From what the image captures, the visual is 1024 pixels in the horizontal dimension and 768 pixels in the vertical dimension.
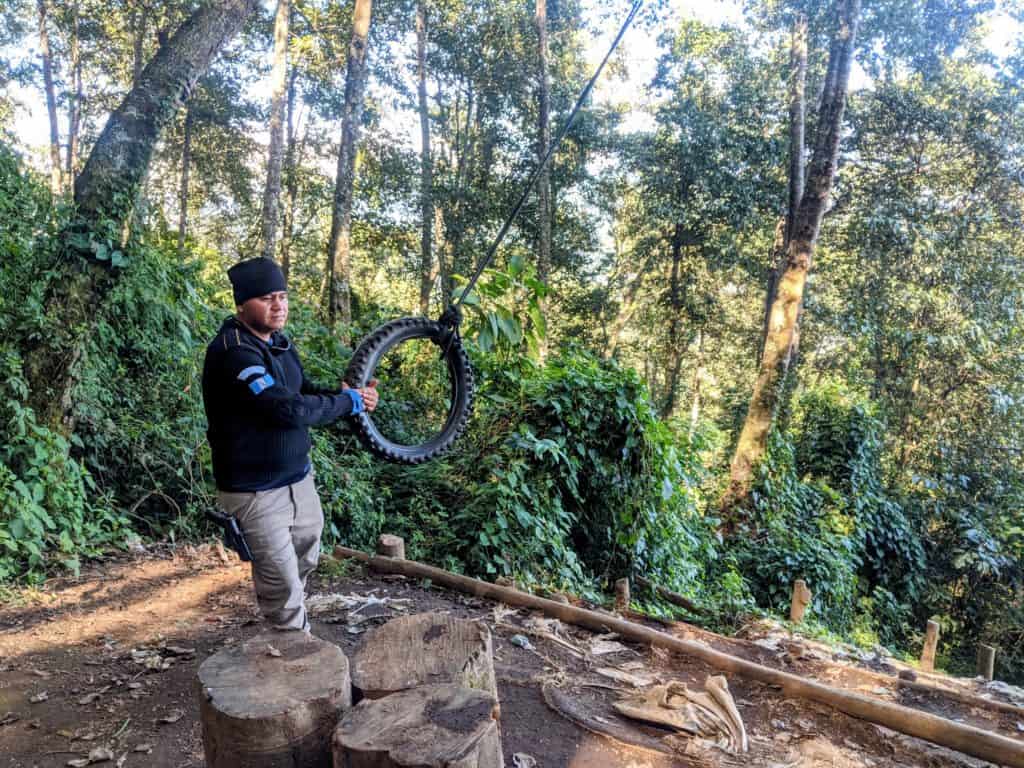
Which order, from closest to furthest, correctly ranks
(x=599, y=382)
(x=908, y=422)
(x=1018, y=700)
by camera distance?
1. (x=1018, y=700)
2. (x=599, y=382)
3. (x=908, y=422)

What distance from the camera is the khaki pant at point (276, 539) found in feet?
8.59

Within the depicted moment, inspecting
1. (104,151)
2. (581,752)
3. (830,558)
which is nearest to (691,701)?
(581,752)

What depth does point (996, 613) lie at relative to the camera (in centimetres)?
952

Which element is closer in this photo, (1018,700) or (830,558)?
(1018,700)

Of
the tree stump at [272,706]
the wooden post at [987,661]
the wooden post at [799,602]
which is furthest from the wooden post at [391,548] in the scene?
the wooden post at [987,661]

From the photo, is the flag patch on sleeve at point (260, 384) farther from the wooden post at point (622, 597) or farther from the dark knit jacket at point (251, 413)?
the wooden post at point (622, 597)

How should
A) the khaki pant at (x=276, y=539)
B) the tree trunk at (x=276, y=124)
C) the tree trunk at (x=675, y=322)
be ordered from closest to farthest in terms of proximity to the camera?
the khaki pant at (x=276, y=539), the tree trunk at (x=276, y=124), the tree trunk at (x=675, y=322)

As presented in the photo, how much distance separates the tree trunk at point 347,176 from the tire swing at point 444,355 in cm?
520

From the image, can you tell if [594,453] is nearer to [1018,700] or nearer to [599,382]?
[599,382]

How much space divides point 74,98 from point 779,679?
20507 millimetres

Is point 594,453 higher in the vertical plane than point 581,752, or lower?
higher

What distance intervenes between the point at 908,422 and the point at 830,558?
4897 millimetres

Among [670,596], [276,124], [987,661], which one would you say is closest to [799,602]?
[670,596]

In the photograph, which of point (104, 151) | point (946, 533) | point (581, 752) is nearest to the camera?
point (581, 752)
